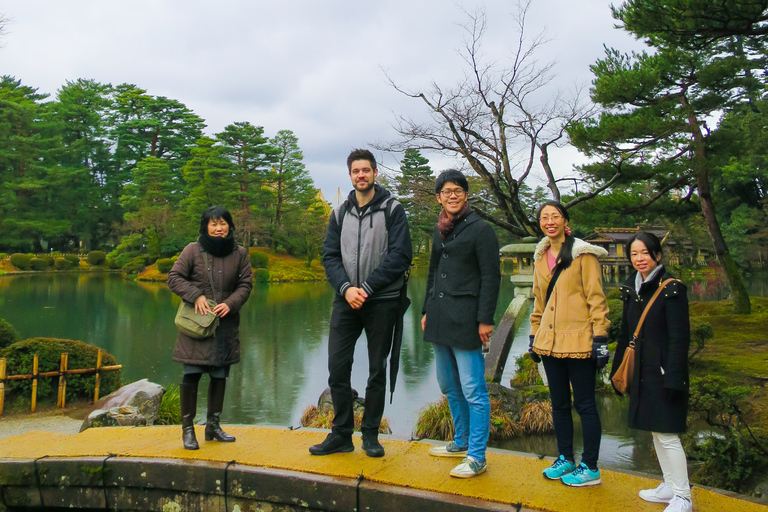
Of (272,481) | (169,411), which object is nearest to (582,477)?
(272,481)

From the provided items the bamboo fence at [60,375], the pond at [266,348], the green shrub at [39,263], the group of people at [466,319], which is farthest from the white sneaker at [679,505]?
the green shrub at [39,263]

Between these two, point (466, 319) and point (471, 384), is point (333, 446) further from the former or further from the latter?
point (466, 319)

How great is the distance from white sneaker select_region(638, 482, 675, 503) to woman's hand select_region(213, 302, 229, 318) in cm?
198

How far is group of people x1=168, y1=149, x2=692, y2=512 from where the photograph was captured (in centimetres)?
214

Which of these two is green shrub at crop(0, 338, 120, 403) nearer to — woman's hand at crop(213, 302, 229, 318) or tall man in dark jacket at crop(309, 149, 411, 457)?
woman's hand at crop(213, 302, 229, 318)

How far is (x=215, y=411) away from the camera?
2883mm

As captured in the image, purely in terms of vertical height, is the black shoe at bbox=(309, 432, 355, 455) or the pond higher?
the black shoe at bbox=(309, 432, 355, 455)

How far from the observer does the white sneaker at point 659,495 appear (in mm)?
2066

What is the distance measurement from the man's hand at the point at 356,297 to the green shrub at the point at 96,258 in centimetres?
2932

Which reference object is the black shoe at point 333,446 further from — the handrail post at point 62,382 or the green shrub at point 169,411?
the handrail post at point 62,382

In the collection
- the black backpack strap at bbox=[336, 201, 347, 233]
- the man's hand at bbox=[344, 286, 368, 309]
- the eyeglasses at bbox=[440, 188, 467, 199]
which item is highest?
the eyeglasses at bbox=[440, 188, 467, 199]

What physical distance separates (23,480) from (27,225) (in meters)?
28.9

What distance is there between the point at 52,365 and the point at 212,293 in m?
3.72

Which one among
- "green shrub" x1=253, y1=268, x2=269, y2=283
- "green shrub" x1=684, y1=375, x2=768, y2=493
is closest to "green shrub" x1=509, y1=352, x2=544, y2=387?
"green shrub" x1=684, y1=375, x2=768, y2=493
